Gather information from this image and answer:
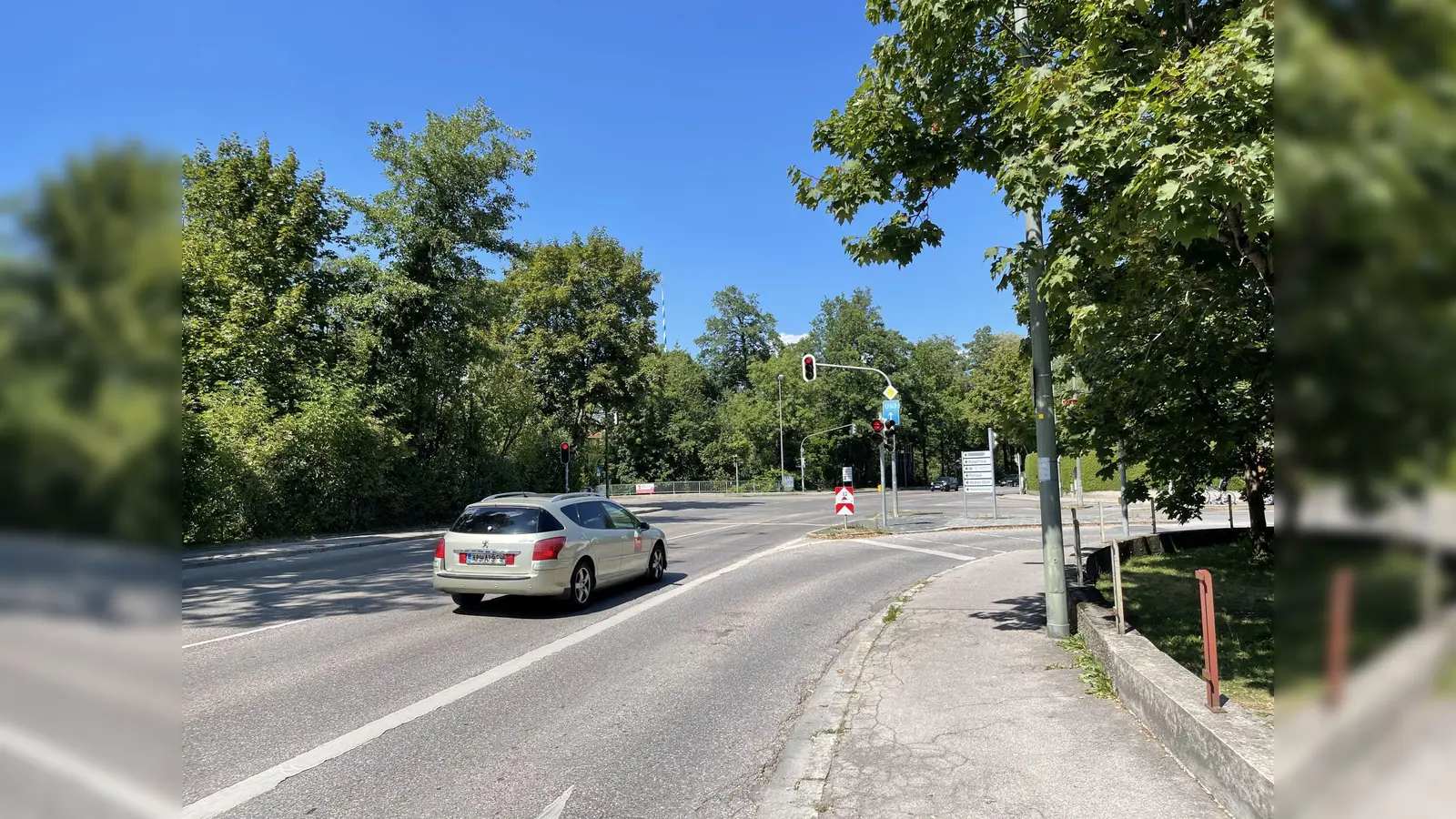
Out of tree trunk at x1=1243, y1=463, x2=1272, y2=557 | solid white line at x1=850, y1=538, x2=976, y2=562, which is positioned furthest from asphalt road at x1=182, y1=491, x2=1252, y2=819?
tree trunk at x1=1243, y1=463, x2=1272, y2=557

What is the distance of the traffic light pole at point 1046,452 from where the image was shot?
805 centimetres

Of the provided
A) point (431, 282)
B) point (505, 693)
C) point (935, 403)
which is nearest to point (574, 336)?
point (431, 282)

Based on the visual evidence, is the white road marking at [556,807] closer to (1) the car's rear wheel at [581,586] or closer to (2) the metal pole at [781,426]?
(1) the car's rear wheel at [581,586]

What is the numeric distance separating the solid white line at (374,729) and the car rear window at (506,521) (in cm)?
141

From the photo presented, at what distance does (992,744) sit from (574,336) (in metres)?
36.6

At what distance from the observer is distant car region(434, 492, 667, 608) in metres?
9.83

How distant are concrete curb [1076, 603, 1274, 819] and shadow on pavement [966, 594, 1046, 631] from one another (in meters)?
2.33

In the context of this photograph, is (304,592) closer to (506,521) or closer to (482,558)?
(482,558)

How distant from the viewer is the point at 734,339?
313 ft

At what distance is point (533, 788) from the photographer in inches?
182

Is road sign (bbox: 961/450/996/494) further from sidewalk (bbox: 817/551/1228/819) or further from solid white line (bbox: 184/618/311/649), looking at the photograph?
solid white line (bbox: 184/618/311/649)
